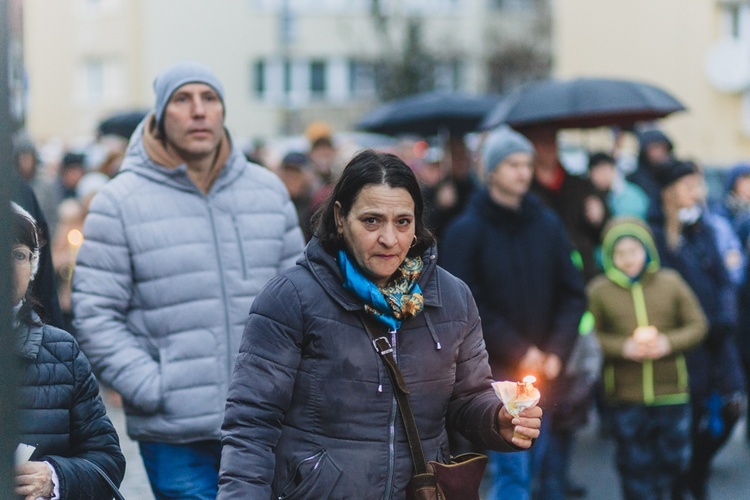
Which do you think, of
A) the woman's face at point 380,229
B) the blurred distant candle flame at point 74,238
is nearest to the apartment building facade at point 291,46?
the blurred distant candle flame at point 74,238

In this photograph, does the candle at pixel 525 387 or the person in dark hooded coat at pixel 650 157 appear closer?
the candle at pixel 525 387

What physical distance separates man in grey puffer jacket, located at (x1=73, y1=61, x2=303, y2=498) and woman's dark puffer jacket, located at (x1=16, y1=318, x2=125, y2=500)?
4.04ft

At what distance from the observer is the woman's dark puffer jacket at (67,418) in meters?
3.39

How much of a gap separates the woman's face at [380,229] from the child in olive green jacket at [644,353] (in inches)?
148

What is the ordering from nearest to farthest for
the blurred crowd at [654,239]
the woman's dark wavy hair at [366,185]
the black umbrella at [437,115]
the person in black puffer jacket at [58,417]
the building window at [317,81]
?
1. the person in black puffer jacket at [58,417]
2. the woman's dark wavy hair at [366,185]
3. the blurred crowd at [654,239]
4. the black umbrella at [437,115]
5. the building window at [317,81]

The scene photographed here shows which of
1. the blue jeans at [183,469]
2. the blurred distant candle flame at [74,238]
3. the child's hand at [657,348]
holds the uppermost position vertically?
the blurred distant candle flame at [74,238]

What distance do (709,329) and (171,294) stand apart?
4.38 m

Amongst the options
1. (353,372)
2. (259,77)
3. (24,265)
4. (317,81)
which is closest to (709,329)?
(353,372)

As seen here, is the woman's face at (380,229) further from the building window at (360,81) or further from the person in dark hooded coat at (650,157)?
the building window at (360,81)

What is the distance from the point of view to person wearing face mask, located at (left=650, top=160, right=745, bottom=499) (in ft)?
26.6

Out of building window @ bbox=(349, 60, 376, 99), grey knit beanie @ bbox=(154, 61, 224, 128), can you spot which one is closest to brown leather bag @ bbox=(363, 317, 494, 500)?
grey knit beanie @ bbox=(154, 61, 224, 128)

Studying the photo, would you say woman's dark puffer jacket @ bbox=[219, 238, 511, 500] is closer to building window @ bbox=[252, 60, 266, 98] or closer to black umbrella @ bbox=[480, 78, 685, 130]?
A: black umbrella @ bbox=[480, 78, 685, 130]

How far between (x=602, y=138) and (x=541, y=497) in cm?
3033

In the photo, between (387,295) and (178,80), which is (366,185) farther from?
(178,80)
